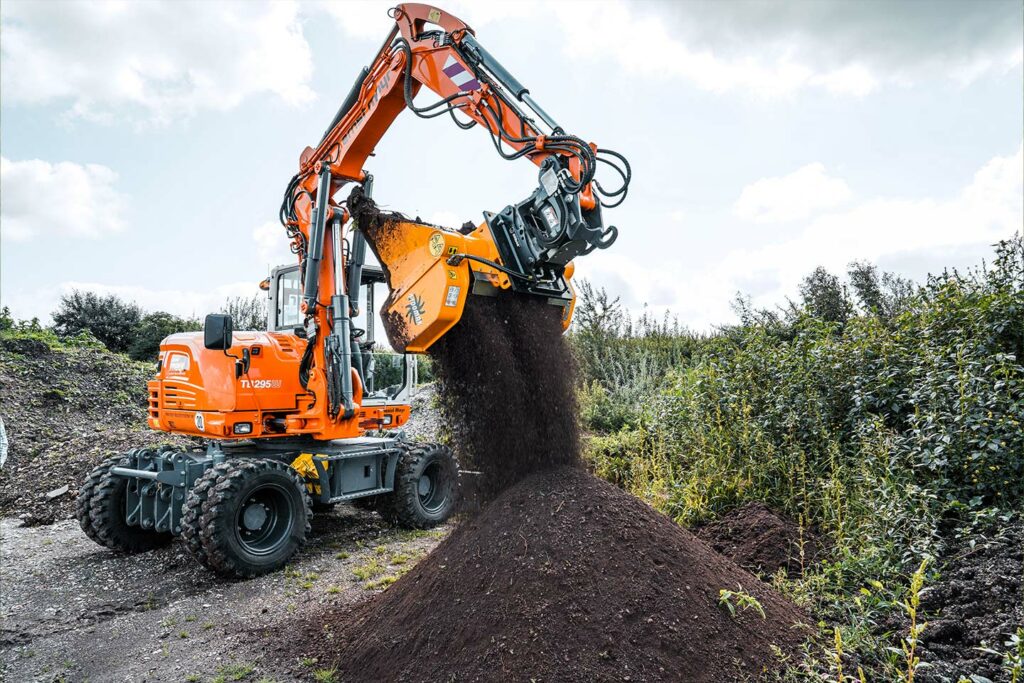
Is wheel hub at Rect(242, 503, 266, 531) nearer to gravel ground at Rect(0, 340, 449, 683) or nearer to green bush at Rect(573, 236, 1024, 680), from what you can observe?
gravel ground at Rect(0, 340, 449, 683)

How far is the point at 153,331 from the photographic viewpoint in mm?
19312

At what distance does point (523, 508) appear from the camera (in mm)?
3904

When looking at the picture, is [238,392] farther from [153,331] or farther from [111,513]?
[153,331]

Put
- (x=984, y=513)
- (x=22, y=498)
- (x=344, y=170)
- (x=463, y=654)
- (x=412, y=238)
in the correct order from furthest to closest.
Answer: (x=22, y=498), (x=344, y=170), (x=412, y=238), (x=984, y=513), (x=463, y=654)

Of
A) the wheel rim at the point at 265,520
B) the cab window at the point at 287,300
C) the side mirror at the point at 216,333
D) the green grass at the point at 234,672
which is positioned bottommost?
the green grass at the point at 234,672

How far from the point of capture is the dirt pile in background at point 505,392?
14.4 ft

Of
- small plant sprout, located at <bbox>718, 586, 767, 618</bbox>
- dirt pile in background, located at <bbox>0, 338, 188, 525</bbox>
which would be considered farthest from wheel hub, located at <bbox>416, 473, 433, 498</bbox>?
dirt pile in background, located at <bbox>0, 338, 188, 525</bbox>

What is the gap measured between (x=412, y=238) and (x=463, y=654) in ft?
8.33

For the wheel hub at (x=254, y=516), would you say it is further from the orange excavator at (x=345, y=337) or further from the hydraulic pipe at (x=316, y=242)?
the hydraulic pipe at (x=316, y=242)

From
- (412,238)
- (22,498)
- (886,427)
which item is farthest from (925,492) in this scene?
(22,498)

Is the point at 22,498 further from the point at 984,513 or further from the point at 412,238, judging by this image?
the point at 984,513

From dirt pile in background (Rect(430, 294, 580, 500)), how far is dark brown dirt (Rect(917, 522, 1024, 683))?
207 cm

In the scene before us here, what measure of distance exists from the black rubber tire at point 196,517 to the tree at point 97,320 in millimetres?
16167

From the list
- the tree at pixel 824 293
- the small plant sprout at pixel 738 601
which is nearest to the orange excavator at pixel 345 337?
the small plant sprout at pixel 738 601
